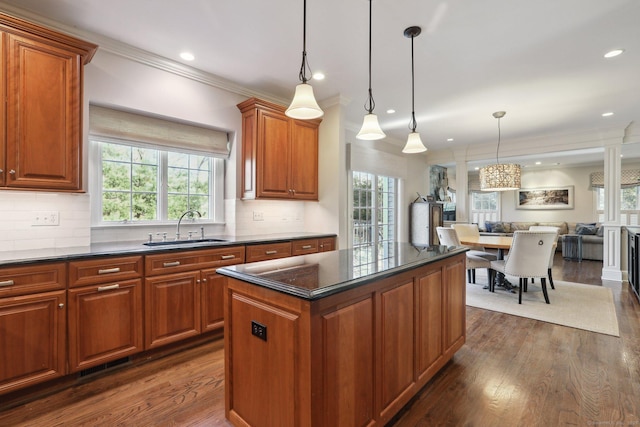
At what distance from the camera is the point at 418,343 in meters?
1.86

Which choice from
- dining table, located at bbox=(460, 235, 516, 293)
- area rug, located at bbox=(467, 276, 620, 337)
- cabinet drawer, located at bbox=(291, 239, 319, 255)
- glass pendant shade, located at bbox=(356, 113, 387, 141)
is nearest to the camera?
glass pendant shade, located at bbox=(356, 113, 387, 141)

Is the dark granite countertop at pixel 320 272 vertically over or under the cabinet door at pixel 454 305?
over

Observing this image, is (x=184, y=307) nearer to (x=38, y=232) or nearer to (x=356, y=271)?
(x=38, y=232)

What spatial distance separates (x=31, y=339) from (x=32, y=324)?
93mm

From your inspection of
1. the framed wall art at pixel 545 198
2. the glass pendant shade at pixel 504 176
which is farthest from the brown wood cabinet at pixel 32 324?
the framed wall art at pixel 545 198

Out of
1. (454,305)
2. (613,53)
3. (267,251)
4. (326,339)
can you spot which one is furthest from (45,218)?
(613,53)

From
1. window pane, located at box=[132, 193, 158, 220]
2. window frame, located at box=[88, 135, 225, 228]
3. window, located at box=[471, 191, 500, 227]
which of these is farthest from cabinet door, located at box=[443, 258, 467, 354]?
window, located at box=[471, 191, 500, 227]

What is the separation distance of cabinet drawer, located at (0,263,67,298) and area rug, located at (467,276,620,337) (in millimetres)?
4119

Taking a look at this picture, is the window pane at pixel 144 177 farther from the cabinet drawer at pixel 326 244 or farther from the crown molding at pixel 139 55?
the cabinet drawer at pixel 326 244

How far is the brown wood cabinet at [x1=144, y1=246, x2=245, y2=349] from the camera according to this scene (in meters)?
2.37

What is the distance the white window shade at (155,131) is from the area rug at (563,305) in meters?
A: 3.70

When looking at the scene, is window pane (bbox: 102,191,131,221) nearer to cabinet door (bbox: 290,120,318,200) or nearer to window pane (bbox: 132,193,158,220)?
window pane (bbox: 132,193,158,220)

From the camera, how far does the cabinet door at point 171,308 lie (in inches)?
92.9

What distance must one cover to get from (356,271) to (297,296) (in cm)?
43
